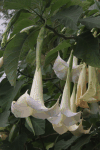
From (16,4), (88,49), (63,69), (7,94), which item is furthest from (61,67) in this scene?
(7,94)

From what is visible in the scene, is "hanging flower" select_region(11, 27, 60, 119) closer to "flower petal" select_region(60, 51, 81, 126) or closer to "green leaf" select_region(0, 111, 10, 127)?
"flower petal" select_region(60, 51, 81, 126)

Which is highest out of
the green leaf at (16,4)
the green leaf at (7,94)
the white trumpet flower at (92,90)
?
the green leaf at (16,4)

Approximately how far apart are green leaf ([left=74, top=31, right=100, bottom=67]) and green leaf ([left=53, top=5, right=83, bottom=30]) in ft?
0.33

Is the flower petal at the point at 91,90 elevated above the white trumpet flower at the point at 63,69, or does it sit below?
below

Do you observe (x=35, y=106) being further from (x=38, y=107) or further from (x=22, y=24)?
(x=22, y=24)

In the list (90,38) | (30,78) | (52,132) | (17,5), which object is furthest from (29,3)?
(52,132)

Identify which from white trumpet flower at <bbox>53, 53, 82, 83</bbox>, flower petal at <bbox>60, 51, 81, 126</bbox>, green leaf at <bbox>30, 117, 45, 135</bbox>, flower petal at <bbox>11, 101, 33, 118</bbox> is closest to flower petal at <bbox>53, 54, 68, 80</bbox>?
white trumpet flower at <bbox>53, 53, 82, 83</bbox>

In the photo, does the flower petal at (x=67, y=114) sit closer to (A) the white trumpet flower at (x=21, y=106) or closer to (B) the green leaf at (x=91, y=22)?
(A) the white trumpet flower at (x=21, y=106)

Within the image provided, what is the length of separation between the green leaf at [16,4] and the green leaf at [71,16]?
106 mm

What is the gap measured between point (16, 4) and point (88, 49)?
0.28 m

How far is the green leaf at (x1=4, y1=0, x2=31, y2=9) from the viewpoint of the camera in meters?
0.52

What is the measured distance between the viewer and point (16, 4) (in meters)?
0.53

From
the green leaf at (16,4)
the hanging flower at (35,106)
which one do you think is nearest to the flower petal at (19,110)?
the hanging flower at (35,106)

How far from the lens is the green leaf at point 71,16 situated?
1.66 feet
